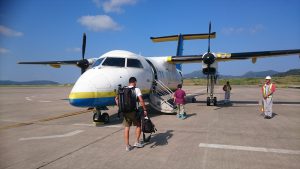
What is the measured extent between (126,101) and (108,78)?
336cm

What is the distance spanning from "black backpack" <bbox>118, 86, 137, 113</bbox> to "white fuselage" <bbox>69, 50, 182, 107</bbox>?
264 centimetres

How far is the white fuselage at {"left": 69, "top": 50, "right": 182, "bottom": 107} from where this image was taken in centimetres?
866

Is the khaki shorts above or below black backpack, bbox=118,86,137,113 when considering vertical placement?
below

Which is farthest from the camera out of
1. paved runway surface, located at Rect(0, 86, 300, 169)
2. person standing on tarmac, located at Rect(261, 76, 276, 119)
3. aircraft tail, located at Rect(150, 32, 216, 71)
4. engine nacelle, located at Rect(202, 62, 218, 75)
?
aircraft tail, located at Rect(150, 32, 216, 71)

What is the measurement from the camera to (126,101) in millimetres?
6328

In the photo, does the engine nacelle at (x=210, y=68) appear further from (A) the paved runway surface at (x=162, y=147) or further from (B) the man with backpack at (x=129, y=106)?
(B) the man with backpack at (x=129, y=106)

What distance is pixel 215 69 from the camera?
51.8 ft

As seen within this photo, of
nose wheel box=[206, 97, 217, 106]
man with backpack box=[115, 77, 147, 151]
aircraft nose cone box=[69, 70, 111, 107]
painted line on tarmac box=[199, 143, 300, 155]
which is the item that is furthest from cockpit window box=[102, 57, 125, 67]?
nose wheel box=[206, 97, 217, 106]

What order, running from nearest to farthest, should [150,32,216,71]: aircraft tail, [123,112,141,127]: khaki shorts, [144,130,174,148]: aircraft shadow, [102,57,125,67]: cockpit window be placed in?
[123,112,141,127]: khaki shorts < [144,130,174,148]: aircraft shadow < [102,57,125,67]: cockpit window < [150,32,216,71]: aircraft tail

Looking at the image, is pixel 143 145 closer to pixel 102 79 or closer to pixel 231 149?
pixel 231 149

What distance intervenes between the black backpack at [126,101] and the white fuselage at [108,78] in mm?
2642

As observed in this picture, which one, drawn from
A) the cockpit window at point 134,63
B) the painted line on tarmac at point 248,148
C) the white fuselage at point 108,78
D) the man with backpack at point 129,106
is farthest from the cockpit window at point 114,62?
the painted line on tarmac at point 248,148

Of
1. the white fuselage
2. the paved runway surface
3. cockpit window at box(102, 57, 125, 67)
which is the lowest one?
the paved runway surface

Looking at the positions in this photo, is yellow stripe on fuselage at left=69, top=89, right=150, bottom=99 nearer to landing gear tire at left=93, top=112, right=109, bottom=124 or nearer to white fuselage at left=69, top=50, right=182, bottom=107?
white fuselage at left=69, top=50, right=182, bottom=107
